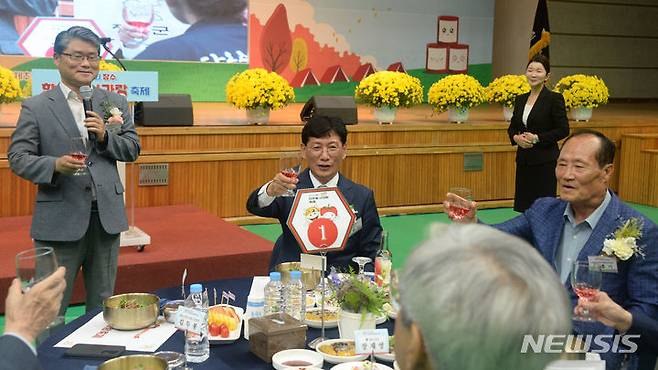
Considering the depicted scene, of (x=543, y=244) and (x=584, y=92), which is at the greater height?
(x=584, y=92)

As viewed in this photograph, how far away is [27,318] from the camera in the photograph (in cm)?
173

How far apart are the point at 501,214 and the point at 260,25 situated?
4237 millimetres

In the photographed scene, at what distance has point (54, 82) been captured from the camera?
452 centimetres

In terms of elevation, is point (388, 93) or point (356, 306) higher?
point (388, 93)

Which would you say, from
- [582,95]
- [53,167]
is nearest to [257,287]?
[53,167]

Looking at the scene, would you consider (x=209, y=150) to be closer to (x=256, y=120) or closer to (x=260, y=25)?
(x=256, y=120)

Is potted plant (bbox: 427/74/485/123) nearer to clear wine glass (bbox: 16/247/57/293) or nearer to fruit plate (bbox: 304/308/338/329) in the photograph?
fruit plate (bbox: 304/308/338/329)

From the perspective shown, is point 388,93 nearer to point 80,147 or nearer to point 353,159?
point 353,159

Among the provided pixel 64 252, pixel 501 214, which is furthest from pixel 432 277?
pixel 501 214

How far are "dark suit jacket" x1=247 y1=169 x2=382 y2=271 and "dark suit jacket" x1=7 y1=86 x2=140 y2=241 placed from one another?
0.63 metres

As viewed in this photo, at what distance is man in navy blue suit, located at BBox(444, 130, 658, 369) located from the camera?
2418 mm

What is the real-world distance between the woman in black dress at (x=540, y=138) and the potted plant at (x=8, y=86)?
3.74 m

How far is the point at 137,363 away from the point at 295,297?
60 centimetres

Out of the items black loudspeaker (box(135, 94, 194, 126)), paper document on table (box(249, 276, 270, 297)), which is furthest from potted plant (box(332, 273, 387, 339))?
black loudspeaker (box(135, 94, 194, 126))
